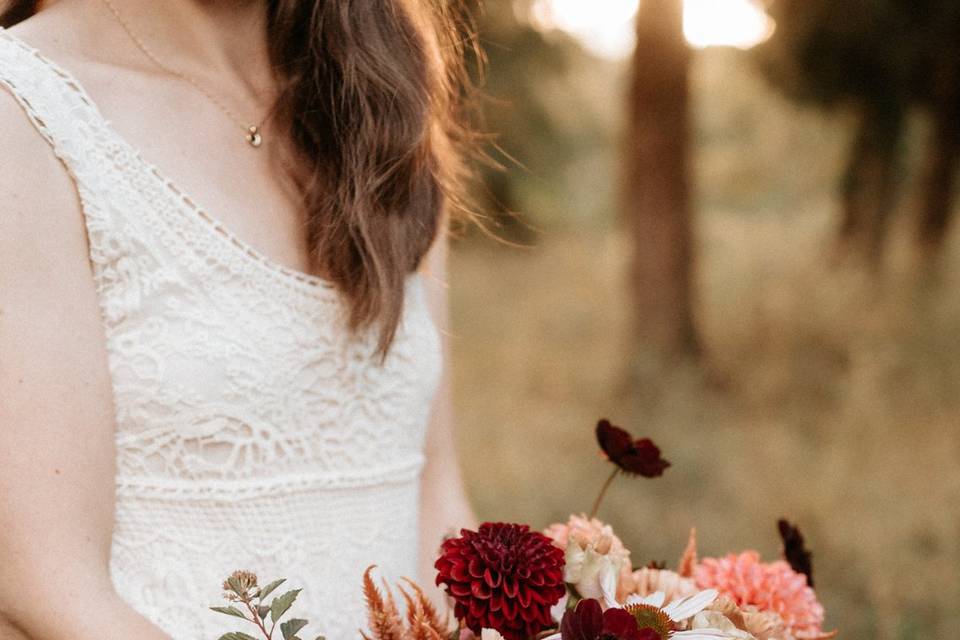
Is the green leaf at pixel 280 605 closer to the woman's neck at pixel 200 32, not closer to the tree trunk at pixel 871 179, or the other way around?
the woman's neck at pixel 200 32

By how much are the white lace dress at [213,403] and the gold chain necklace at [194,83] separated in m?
0.19

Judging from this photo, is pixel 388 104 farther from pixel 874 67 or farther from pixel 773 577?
pixel 874 67

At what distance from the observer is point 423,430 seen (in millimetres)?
1641

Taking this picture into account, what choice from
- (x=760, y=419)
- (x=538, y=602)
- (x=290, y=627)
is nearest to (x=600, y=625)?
(x=538, y=602)

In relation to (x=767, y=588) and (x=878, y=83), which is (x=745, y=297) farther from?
(x=767, y=588)

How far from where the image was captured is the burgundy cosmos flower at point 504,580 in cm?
82

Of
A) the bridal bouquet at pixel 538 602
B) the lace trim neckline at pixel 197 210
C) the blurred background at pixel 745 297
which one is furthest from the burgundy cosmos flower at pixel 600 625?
the blurred background at pixel 745 297

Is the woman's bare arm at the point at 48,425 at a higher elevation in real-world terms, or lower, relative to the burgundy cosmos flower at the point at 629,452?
lower

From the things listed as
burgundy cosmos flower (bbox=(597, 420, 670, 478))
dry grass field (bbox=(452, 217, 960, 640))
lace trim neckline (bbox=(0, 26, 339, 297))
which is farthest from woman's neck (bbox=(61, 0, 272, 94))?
dry grass field (bbox=(452, 217, 960, 640))

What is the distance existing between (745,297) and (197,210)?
16.7ft

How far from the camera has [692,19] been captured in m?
5.53

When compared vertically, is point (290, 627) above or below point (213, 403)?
below

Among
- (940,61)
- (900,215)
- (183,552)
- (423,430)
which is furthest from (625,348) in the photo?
(183,552)

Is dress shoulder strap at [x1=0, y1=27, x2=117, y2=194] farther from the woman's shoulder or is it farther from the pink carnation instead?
the pink carnation
